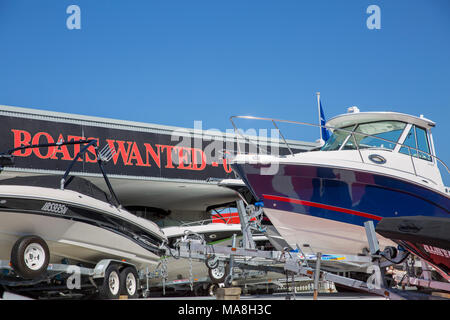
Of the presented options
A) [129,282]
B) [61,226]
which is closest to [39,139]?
[129,282]

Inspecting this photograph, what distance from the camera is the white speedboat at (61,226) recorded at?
18.6 feet

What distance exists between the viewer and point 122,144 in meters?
14.5

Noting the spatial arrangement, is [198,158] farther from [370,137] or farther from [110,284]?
[110,284]

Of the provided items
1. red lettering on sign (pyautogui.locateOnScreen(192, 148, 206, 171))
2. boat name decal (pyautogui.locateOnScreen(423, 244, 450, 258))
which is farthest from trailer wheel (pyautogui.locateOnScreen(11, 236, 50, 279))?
red lettering on sign (pyautogui.locateOnScreen(192, 148, 206, 171))

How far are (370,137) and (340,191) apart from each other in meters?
1.56

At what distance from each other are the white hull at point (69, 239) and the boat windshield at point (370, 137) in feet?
13.1

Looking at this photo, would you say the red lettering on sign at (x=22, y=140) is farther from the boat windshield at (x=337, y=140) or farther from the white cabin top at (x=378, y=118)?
the white cabin top at (x=378, y=118)

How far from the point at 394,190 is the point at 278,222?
76.6 inches

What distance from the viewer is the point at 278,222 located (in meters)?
8.04

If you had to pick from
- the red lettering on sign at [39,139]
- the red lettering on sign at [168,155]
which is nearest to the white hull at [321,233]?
the red lettering on sign at [168,155]

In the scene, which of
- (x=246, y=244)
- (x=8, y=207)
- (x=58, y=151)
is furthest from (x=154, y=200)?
(x=8, y=207)

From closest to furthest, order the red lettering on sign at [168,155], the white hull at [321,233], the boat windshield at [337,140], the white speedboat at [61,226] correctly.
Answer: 1. the white speedboat at [61,226]
2. the white hull at [321,233]
3. the boat windshield at [337,140]
4. the red lettering on sign at [168,155]
